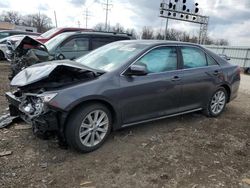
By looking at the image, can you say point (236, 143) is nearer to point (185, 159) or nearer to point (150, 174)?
point (185, 159)

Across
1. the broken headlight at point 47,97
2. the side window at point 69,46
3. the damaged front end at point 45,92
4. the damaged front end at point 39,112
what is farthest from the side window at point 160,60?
the side window at point 69,46

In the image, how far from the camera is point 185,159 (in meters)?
4.11

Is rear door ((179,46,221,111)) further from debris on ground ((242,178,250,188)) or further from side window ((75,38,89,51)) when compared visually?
side window ((75,38,89,51))

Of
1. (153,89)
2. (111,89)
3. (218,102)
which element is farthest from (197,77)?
(111,89)

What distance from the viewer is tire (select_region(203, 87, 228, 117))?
5.96 meters

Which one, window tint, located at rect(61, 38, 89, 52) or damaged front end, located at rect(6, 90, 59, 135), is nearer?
damaged front end, located at rect(6, 90, 59, 135)

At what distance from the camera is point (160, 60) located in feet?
16.4

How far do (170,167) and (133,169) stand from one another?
514 millimetres

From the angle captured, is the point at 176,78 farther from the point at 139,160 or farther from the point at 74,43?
the point at 74,43

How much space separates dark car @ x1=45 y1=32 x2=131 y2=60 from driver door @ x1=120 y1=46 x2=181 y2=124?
171 inches

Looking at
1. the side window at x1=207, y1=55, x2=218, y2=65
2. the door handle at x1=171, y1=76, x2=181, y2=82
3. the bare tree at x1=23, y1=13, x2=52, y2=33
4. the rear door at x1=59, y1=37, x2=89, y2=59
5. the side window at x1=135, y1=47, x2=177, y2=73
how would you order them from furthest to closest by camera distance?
the bare tree at x1=23, y1=13, x2=52, y2=33
the rear door at x1=59, y1=37, x2=89, y2=59
the side window at x1=207, y1=55, x2=218, y2=65
the door handle at x1=171, y1=76, x2=181, y2=82
the side window at x1=135, y1=47, x2=177, y2=73

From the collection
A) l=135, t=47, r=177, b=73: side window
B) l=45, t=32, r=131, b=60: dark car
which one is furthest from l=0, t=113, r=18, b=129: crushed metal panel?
l=45, t=32, r=131, b=60: dark car

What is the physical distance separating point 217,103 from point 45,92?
12.5 feet

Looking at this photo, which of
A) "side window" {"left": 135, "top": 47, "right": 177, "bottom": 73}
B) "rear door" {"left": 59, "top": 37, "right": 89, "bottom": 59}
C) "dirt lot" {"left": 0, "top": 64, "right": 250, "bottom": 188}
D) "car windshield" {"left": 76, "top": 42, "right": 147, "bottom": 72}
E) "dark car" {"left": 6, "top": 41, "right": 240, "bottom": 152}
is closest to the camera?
"dirt lot" {"left": 0, "top": 64, "right": 250, "bottom": 188}
